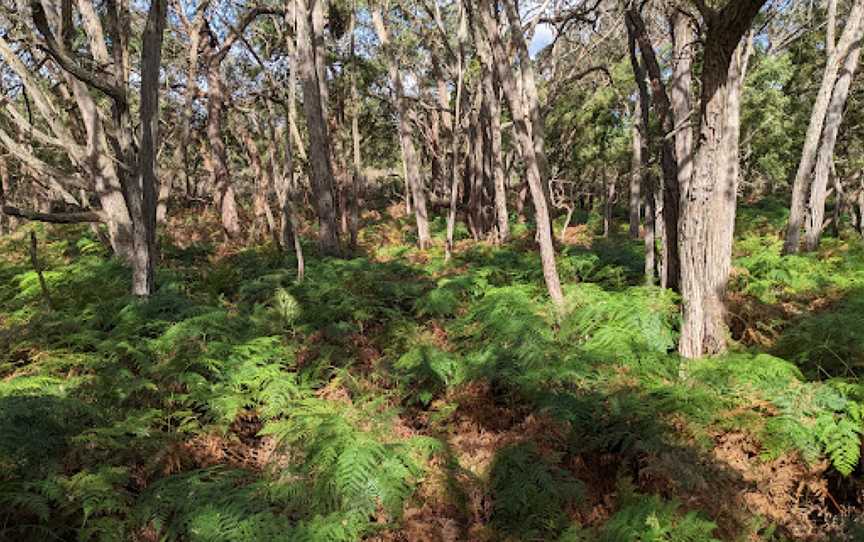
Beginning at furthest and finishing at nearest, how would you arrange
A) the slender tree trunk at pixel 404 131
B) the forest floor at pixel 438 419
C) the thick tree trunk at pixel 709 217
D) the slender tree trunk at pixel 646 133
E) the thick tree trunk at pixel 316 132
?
the slender tree trunk at pixel 404 131
the thick tree trunk at pixel 316 132
the slender tree trunk at pixel 646 133
the thick tree trunk at pixel 709 217
the forest floor at pixel 438 419

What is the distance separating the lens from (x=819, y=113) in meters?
9.59

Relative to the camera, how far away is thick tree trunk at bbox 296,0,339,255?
10602 millimetres

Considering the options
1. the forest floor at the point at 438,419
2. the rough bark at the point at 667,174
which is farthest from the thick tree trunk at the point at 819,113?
the rough bark at the point at 667,174

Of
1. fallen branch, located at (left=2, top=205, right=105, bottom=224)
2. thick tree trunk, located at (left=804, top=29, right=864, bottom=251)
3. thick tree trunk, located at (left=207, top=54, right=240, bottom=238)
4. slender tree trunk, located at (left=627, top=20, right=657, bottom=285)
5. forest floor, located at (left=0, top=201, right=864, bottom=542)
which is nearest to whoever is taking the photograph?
forest floor, located at (left=0, top=201, right=864, bottom=542)

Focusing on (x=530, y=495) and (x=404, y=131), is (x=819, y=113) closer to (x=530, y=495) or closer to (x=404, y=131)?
(x=404, y=131)

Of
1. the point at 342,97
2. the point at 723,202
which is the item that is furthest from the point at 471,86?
the point at 723,202

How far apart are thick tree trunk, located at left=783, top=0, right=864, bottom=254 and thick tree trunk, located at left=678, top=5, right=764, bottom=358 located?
5621 mm

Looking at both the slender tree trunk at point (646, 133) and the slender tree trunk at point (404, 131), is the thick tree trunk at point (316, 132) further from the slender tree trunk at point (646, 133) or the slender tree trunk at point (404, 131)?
the slender tree trunk at point (646, 133)

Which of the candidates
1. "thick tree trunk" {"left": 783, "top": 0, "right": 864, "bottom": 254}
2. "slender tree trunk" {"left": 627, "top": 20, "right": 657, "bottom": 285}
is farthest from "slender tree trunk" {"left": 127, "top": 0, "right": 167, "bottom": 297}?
"thick tree trunk" {"left": 783, "top": 0, "right": 864, "bottom": 254}

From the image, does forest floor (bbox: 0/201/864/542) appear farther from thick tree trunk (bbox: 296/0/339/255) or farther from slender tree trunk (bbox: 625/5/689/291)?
thick tree trunk (bbox: 296/0/339/255)

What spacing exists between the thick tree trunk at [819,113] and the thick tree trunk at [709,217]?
5621 millimetres

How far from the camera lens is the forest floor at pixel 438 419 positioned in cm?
340

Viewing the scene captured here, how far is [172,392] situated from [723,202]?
579 cm

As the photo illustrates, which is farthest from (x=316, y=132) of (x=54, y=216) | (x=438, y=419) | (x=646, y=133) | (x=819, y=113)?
(x=819, y=113)
